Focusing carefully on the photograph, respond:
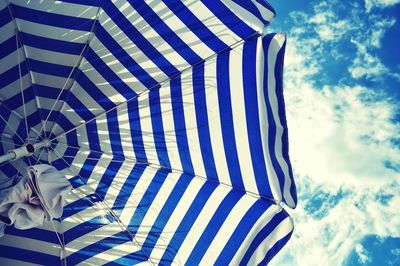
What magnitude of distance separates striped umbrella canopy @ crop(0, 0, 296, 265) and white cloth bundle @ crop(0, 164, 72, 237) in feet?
2.06

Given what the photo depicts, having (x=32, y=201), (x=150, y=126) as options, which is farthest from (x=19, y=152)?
(x=150, y=126)

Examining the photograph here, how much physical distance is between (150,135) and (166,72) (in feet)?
1.98

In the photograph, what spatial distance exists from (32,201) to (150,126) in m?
1.19

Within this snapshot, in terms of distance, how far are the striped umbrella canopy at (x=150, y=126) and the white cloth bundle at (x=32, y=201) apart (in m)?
0.63

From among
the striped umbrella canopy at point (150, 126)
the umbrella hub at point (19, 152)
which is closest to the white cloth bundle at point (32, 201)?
the umbrella hub at point (19, 152)

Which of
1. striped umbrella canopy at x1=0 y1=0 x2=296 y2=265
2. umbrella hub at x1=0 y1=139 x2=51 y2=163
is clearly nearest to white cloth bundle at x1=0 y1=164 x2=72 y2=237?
umbrella hub at x1=0 y1=139 x2=51 y2=163

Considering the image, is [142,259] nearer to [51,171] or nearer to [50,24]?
[51,171]

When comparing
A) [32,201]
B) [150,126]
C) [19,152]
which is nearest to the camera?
[32,201]

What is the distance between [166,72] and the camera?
10.7ft

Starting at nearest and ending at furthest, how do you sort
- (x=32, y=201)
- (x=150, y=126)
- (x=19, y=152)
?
(x=32, y=201)
(x=19, y=152)
(x=150, y=126)

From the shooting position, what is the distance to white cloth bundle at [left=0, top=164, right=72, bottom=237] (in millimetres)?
2633

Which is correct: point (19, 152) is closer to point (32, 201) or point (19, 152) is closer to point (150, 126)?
point (32, 201)

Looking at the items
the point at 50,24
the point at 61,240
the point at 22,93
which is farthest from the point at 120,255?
the point at 50,24

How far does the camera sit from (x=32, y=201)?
2.68 metres
